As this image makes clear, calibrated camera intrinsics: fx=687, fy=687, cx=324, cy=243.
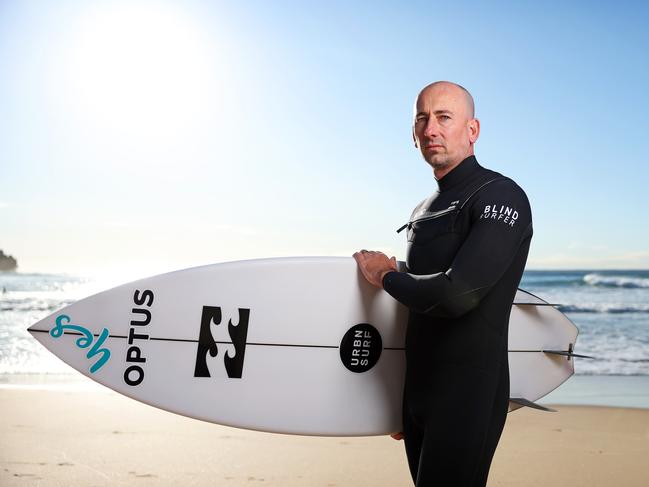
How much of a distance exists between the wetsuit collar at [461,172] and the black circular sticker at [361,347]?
0.57m

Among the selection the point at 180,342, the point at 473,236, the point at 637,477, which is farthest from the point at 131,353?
the point at 637,477

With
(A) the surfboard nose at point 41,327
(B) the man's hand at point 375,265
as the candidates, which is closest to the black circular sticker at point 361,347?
(B) the man's hand at point 375,265

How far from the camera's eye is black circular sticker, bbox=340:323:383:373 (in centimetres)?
214

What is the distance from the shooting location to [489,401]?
1683 millimetres

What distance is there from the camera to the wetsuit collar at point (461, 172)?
5.79 ft

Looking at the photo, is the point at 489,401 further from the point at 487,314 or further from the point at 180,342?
the point at 180,342

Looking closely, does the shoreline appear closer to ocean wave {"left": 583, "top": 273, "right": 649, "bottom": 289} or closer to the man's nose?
the man's nose

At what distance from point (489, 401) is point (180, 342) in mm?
964

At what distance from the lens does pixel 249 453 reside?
3576 millimetres

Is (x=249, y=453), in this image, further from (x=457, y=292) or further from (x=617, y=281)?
(x=617, y=281)

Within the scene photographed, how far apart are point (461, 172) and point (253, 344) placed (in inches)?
33.7

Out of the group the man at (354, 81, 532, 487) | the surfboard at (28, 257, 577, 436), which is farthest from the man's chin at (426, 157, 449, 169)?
the surfboard at (28, 257, 577, 436)

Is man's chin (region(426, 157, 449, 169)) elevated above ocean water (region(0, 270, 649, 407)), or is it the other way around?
man's chin (region(426, 157, 449, 169))

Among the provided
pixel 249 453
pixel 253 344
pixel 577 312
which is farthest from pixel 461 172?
pixel 577 312
